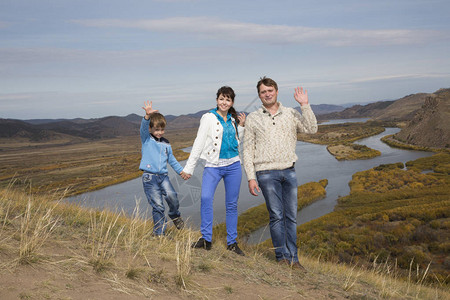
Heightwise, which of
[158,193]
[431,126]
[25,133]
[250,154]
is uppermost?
[25,133]

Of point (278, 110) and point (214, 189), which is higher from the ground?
point (278, 110)

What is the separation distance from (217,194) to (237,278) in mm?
29132

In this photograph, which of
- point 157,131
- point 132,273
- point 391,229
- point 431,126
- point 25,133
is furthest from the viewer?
point 25,133

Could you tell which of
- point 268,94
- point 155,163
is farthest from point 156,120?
point 268,94

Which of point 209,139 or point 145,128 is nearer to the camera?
point 209,139

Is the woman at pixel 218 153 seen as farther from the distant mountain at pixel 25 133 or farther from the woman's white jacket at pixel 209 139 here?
the distant mountain at pixel 25 133

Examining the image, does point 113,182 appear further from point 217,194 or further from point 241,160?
point 241,160

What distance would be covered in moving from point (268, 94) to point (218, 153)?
3.29 ft

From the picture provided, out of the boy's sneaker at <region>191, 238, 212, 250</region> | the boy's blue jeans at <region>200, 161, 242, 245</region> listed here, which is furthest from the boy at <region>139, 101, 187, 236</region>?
the boy's blue jeans at <region>200, 161, 242, 245</region>

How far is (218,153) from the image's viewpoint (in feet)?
14.3

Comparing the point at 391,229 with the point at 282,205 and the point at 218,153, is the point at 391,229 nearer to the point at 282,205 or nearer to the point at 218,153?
the point at 282,205

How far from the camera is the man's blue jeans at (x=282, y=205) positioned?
4.29 meters

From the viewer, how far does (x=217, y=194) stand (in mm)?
32625

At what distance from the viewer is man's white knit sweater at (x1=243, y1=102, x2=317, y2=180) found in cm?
427
